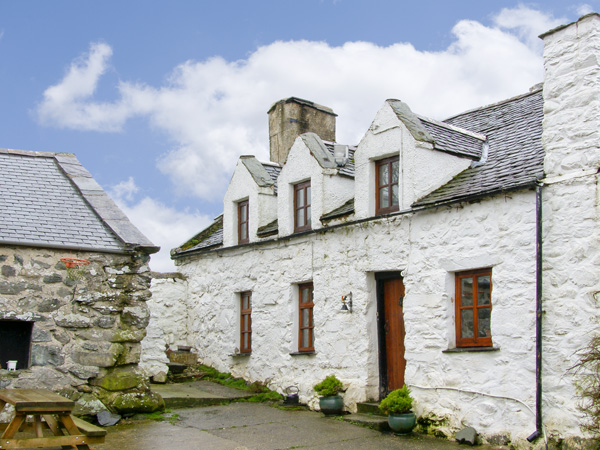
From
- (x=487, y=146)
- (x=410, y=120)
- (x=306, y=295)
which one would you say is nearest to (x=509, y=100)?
(x=487, y=146)

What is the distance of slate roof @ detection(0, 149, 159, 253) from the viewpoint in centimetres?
988

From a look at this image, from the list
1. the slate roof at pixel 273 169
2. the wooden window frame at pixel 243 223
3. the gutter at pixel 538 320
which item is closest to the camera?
the gutter at pixel 538 320

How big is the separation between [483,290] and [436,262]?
83 centimetres

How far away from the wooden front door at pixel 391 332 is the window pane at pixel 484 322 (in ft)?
5.65

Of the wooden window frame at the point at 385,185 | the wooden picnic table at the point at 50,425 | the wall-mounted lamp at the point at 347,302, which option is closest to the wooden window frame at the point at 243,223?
the wall-mounted lamp at the point at 347,302

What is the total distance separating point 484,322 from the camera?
9312mm

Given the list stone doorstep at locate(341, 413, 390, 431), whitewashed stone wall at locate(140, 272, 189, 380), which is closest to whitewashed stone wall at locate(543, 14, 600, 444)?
stone doorstep at locate(341, 413, 390, 431)

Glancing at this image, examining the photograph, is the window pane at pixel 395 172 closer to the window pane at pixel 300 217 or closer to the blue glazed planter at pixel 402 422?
the window pane at pixel 300 217

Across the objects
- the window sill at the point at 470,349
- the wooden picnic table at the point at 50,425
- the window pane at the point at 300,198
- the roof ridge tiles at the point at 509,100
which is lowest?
the wooden picnic table at the point at 50,425

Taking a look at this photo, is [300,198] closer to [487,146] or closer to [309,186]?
[309,186]

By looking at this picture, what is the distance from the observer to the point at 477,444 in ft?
29.1

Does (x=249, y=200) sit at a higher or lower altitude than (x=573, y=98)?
lower

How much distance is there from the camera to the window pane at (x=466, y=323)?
9523 mm

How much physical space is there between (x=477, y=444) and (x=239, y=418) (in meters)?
3.77
